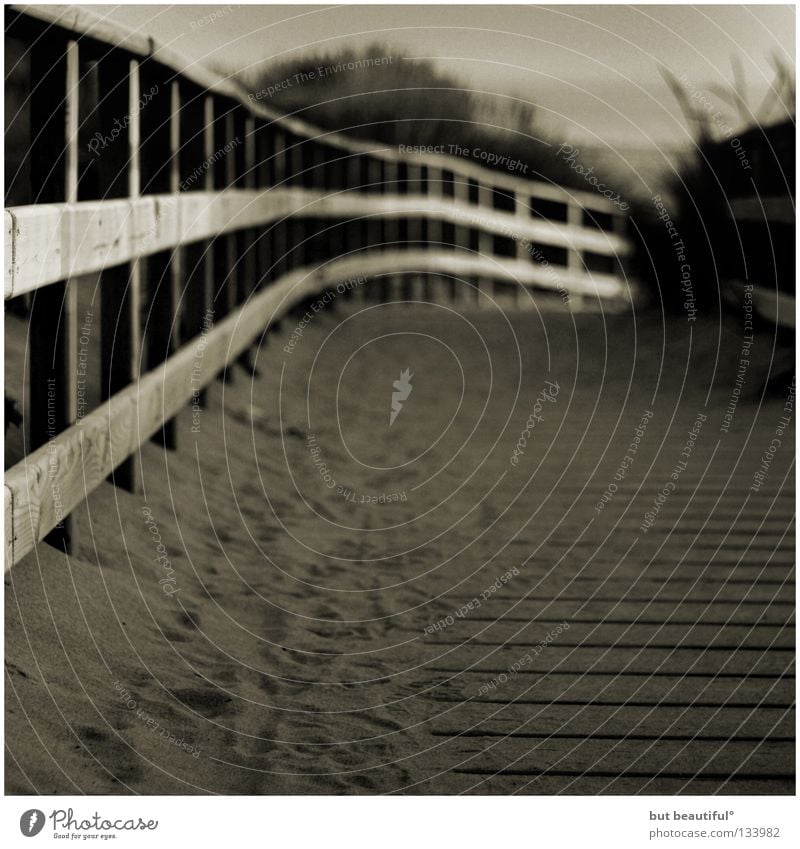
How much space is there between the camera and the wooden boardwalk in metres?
2.39

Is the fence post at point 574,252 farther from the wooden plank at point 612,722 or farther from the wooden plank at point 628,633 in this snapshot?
the wooden plank at point 612,722

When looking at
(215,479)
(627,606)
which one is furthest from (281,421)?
(627,606)

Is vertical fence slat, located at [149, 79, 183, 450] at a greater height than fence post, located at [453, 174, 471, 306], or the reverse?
fence post, located at [453, 174, 471, 306]

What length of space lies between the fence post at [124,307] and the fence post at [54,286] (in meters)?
0.50

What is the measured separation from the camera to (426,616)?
3203 millimetres

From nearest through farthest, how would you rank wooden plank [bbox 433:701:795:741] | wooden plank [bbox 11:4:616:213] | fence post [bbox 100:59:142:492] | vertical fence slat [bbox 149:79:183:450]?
wooden plank [bbox 433:701:795:741] → wooden plank [bbox 11:4:616:213] → fence post [bbox 100:59:142:492] → vertical fence slat [bbox 149:79:183:450]

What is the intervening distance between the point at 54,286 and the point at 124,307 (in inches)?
28.3

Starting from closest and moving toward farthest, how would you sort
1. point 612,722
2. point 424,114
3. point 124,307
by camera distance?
point 612,722 < point 124,307 < point 424,114

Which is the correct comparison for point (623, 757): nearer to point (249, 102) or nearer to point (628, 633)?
point (628, 633)

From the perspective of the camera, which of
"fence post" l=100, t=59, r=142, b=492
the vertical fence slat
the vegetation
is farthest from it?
the vegetation

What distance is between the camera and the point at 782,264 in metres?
6.65

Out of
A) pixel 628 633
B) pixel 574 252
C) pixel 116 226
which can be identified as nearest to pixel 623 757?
pixel 628 633

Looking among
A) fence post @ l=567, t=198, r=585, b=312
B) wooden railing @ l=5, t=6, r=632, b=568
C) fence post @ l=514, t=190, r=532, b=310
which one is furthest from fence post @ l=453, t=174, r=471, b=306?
wooden railing @ l=5, t=6, r=632, b=568

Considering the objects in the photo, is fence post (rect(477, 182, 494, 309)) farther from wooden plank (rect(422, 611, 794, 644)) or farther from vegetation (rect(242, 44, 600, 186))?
wooden plank (rect(422, 611, 794, 644))
